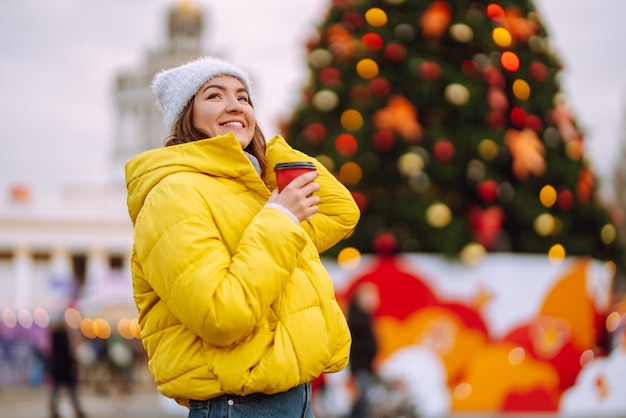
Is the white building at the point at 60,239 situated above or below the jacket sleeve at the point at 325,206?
below

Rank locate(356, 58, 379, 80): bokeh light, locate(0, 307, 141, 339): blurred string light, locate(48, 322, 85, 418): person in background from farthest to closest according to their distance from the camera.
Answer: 1. locate(0, 307, 141, 339): blurred string light
2. locate(48, 322, 85, 418): person in background
3. locate(356, 58, 379, 80): bokeh light

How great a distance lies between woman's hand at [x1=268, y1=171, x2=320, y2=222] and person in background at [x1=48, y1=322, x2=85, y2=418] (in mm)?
9751

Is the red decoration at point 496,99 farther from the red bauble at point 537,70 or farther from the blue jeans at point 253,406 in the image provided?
the blue jeans at point 253,406

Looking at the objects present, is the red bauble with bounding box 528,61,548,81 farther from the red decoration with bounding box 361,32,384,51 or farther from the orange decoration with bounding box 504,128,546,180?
the red decoration with bounding box 361,32,384,51

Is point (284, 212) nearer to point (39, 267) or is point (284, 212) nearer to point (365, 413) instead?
point (365, 413)

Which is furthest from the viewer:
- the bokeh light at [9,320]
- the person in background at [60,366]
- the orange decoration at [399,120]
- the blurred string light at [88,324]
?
the blurred string light at [88,324]

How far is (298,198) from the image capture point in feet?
7.12

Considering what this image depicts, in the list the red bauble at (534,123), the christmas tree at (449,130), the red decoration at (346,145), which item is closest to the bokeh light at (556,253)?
the christmas tree at (449,130)

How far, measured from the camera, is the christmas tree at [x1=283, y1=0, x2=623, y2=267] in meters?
9.90

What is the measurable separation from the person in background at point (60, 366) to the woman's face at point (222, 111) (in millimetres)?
9562

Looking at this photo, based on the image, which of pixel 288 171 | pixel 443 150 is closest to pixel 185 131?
pixel 288 171

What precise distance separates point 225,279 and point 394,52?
27.5 feet

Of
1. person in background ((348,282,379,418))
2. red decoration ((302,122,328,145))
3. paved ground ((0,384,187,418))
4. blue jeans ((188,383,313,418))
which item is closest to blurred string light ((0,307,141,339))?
paved ground ((0,384,187,418))

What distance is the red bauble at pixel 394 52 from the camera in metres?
10.1
